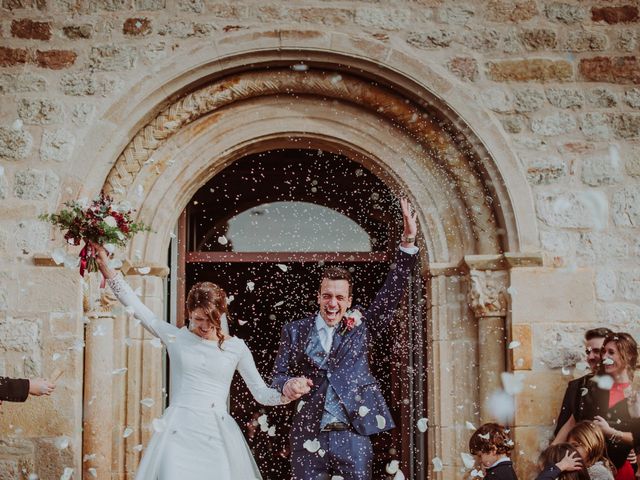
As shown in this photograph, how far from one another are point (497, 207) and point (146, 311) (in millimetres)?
2198

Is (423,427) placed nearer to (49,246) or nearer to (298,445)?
(298,445)

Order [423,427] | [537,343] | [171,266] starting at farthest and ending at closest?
1. [171,266]
2. [423,427]
3. [537,343]

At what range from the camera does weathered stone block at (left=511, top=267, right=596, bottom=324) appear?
588 cm

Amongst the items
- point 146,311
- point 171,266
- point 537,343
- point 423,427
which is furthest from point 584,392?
point 171,266

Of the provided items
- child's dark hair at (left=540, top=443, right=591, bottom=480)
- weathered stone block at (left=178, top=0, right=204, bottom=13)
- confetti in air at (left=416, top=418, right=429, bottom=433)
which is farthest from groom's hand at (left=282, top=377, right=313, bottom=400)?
weathered stone block at (left=178, top=0, right=204, bottom=13)

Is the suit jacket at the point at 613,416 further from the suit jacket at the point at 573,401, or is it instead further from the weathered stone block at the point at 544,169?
the weathered stone block at the point at 544,169

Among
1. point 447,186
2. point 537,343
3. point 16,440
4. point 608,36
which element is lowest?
point 16,440

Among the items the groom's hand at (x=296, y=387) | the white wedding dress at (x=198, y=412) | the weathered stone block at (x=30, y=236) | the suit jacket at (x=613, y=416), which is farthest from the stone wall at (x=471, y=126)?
the groom's hand at (x=296, y=387)

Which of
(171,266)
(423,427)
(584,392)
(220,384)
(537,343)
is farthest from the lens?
(171,266)

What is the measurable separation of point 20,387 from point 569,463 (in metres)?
2.64

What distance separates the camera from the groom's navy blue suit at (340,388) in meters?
5.09

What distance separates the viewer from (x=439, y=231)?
619 centimetres

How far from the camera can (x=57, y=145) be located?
604 centimetres

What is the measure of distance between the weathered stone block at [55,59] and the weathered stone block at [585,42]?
2932 millimetres
